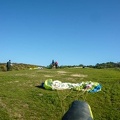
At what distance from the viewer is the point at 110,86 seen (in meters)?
42.3

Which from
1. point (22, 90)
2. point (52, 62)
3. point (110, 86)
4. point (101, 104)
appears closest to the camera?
point (101, 104)

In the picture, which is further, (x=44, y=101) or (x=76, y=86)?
(x=76, y=86)

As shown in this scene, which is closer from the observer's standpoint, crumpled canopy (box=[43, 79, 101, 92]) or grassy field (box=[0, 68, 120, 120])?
grassy field (box=[0, 68, 120, 120])

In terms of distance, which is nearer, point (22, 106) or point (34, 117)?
point (34, 117)

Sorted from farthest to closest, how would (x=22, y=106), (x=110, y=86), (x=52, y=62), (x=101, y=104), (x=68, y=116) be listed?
(x=52, y=62) < (x=110, y=86) < (x=101, y=104) < (x=22, y=106) < (x=68, y=116)

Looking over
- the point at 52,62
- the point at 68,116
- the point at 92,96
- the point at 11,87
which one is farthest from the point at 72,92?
the point at 52,62

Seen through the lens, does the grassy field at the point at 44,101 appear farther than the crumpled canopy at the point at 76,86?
No

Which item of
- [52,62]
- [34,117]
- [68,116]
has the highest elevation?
[52,62]

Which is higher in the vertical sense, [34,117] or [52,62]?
[52,62]

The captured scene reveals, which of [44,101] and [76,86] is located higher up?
[76,86]

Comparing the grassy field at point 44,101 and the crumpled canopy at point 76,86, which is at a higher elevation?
the crumpled canopy at point 76,86

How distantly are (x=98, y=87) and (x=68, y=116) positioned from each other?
27165mm

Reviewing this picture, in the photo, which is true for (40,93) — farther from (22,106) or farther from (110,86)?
(110,86)

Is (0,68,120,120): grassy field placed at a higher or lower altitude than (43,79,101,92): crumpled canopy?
lower
